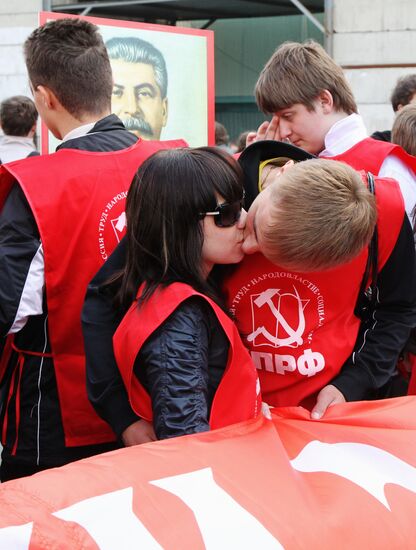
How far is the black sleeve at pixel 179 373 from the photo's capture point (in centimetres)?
178

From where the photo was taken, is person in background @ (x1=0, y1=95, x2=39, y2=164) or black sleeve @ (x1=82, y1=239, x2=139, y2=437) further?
person in background @ (x1=0, y1=95, x2=39, y2=164)

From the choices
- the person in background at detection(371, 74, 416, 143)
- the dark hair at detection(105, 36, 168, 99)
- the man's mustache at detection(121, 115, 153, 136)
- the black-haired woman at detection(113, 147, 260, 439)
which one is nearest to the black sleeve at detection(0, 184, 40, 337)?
the black-haired woman at detection(113, 147, 260, 439)

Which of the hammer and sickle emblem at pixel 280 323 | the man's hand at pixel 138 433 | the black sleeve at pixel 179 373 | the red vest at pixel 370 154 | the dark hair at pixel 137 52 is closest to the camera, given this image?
the black sleeve at pixel 179 373

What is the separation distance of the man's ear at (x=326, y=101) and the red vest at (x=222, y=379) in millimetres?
1020

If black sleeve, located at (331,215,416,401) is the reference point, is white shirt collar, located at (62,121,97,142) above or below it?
above

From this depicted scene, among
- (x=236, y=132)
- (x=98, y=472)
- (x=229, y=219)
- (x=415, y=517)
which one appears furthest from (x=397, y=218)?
(x=236, y=132)

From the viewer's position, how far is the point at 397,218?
220 centimetres

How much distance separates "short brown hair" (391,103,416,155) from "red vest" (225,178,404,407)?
3.74 feet

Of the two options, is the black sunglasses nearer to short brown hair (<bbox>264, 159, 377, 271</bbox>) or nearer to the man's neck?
short brown hair (<bbox>264, 159, 377, 271</bbox>)

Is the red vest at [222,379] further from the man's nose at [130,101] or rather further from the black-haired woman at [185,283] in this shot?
the man's nose at [130,101]

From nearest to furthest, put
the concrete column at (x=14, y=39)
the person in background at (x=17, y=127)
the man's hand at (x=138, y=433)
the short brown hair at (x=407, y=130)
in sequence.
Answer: the man's hand at (x=138, y=433)
the short brown hair at (x=407, y=130)
the person in background at (x=17, y=127)
the concrete column at (x=14, y=39)

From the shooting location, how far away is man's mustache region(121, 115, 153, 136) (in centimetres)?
487

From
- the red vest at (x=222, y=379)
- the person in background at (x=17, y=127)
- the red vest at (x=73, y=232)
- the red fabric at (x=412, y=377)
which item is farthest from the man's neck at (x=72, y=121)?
the person in background at (x=17, y=127)

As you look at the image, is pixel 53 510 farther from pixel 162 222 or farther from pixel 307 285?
pixel 307 285
